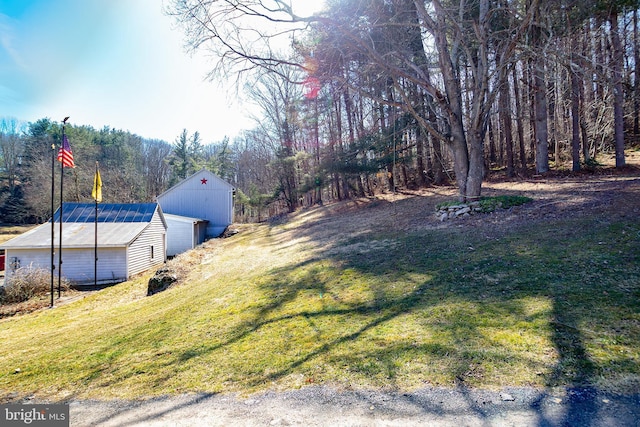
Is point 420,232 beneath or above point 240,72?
beneath

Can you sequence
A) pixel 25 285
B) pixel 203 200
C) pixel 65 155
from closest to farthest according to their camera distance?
pixel 65 155, pixel 25 285, pixel 203 200

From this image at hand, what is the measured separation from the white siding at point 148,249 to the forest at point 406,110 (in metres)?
5.84

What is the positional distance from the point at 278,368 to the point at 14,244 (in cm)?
1665

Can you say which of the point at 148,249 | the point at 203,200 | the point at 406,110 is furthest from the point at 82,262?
the point at 406,110

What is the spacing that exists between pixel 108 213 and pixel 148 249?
314 centimetres

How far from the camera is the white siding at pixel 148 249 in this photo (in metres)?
15.2

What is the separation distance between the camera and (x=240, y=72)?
27.0 feet

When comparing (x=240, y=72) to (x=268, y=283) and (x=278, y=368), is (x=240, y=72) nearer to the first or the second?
(x=268, y=283)

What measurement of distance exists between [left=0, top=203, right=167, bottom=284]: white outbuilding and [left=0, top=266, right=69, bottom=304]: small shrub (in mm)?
1049

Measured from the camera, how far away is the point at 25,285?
11.7 m

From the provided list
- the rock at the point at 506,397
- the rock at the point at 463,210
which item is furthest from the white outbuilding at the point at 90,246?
the rock at the point at 506,397

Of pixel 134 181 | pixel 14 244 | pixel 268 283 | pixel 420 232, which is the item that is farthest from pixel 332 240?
pixel 134 181

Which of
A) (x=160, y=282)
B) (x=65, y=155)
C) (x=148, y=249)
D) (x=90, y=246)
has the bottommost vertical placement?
(x=160, y=282)

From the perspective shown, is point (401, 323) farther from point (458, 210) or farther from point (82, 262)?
point (82, 262)
